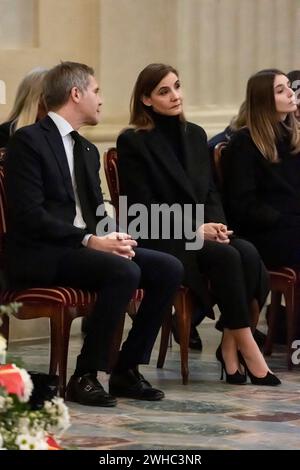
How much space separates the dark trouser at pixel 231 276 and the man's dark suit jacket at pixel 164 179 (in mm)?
73

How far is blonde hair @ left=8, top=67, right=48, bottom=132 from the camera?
237 inches

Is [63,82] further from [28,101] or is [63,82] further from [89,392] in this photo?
[89,392]

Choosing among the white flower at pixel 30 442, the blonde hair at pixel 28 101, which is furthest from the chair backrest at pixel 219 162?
the white flower at pixel 30 442

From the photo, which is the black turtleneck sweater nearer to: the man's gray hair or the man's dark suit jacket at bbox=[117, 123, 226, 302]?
the man's dark suit jacket at bbox=[117, 123, 226, 302]

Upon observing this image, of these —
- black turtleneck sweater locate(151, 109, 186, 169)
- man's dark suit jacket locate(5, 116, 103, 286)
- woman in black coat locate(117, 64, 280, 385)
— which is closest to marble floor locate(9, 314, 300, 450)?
woman in black coat locate(117, 64, 280, 385)

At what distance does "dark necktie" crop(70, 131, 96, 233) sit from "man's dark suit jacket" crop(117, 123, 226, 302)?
42cm

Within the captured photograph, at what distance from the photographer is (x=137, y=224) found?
5617mm

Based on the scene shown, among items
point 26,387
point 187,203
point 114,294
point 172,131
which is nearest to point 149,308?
point 114,294

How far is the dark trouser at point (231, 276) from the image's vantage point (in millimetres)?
5496

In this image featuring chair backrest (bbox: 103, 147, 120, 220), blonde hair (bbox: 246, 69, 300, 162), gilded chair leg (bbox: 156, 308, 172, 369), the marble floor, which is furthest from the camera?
blonde hair (bbox: 246, 69, 300, 162)

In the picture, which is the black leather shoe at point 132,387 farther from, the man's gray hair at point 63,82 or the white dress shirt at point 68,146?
the man's gray hair at point 63,82
